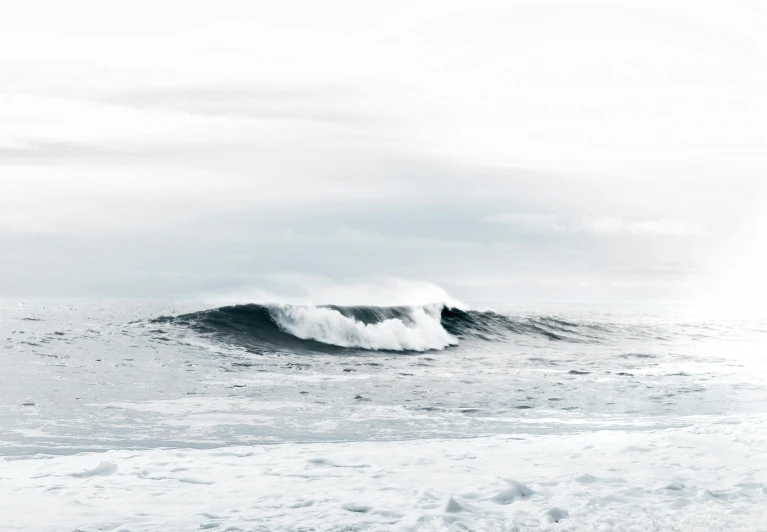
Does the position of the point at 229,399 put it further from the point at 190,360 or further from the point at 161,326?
the point at 161,326

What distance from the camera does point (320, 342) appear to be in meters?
25.7

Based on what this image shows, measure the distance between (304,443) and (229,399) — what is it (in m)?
4.35

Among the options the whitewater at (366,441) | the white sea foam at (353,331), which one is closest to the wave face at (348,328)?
the white sea foam at (353,331)

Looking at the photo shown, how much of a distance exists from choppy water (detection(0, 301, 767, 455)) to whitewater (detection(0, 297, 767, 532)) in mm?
80

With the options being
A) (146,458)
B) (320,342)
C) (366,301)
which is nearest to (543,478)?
(146,458)

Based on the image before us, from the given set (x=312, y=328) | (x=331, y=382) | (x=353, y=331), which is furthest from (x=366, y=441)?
(x=312, y=328)

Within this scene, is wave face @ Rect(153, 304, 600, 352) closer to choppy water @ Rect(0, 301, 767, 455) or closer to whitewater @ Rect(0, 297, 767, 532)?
choppy water @ Rect(0, 301, 767, 455)

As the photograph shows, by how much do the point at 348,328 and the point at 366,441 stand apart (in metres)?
18.4

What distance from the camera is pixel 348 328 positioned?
26875 millimetres

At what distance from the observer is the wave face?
81.3ft

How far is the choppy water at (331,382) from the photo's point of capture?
9.58 m

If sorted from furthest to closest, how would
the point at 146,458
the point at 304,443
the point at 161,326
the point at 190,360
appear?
the point at 161,326 → the point at 190,360 → the point at 304,443 → the point at 146,458

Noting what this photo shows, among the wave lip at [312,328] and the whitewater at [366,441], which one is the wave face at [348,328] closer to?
the wave lip at [312,328]

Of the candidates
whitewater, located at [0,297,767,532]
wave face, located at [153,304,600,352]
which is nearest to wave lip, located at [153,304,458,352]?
wave face, located at [153,304,600,352]
